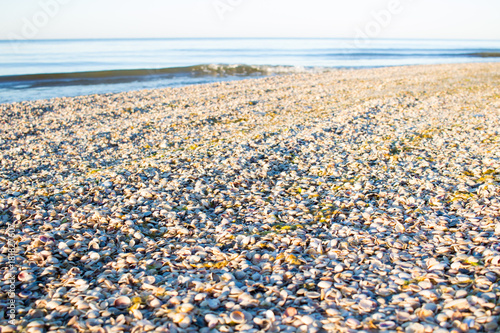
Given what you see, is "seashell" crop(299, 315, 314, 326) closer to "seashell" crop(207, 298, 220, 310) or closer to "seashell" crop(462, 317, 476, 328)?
"seashell" crop(207, 298, 220, 310)

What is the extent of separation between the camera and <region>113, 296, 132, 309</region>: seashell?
10.7ft

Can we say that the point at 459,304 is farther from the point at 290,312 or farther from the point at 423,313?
the point at 290,312

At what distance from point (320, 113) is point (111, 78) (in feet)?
67.6

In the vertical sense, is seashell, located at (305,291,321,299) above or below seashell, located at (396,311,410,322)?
below

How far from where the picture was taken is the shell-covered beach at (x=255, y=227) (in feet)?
10.2

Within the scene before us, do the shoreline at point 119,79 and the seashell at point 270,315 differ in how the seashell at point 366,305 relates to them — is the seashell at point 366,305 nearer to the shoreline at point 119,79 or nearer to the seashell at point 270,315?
the seashell at point 270,315

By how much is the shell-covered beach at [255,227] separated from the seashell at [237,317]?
21mm

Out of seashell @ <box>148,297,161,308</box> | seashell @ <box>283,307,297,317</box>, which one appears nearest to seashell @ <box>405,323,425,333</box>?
seashell @ <box>283,307,297,317</box>

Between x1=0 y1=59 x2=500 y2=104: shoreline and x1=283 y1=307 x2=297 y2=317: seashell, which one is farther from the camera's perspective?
x1=0 y1=59 x2=500 y2=104: shoreline

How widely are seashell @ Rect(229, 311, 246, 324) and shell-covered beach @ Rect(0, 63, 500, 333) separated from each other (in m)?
0.02

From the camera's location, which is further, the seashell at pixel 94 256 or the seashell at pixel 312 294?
the seashell at pixel 94 256

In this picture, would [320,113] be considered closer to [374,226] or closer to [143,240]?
[374,226]

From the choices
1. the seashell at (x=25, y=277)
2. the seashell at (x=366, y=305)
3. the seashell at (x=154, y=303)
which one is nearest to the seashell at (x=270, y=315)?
the seashell at (x=366, y=305)

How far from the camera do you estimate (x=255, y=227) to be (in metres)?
4.77
